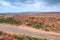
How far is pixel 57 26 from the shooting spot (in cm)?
1917

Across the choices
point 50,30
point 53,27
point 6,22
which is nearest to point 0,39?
point 50,30

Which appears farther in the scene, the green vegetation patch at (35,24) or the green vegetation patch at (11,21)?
the green vegetation patch at (11,21)

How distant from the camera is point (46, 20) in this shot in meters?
21.3

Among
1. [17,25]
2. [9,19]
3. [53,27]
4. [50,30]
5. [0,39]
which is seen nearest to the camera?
[0,39]

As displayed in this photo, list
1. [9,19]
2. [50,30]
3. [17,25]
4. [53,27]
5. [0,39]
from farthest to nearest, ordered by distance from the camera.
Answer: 1. [9,19]
2. [17,25]
3. [53,27]
4. [50,30]
5. [0,39]

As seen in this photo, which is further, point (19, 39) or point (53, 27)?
point (53, 27)

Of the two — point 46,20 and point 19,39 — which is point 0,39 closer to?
point 19,39

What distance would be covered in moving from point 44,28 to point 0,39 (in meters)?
7.44

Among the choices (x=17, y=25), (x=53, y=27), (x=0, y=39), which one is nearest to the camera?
(x=0, y=39)

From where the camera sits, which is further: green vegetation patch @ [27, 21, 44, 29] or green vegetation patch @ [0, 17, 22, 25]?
green vegetation patch @ [0, 17, 22, 25]

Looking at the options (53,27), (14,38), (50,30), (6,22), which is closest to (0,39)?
(14,38)

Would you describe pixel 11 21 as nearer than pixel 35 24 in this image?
No

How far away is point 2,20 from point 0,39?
11.0m

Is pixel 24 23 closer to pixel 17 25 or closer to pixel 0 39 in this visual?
pixel 17 25
